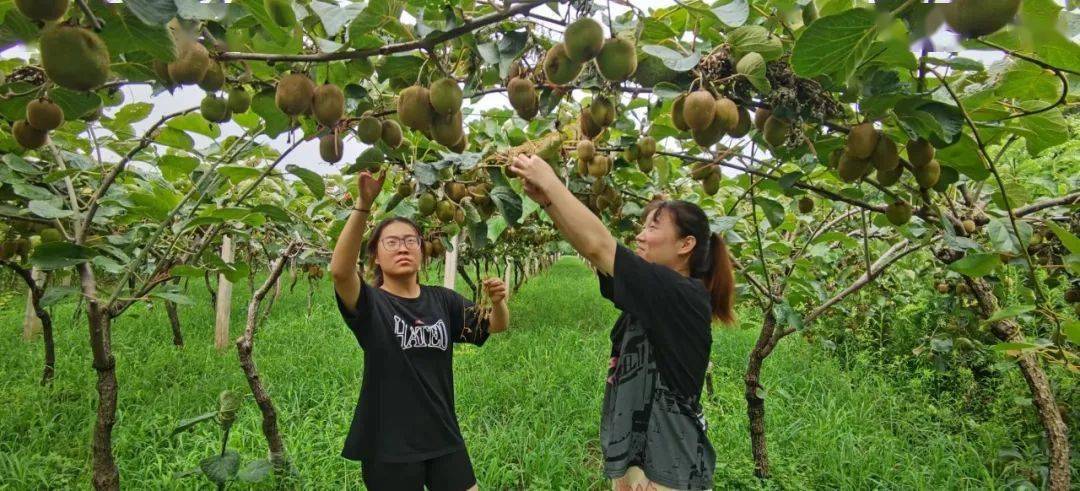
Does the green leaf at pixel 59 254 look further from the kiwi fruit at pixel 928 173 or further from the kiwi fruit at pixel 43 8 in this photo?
the kiwi fruit at pixel 928 173

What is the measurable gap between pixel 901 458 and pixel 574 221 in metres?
3.21

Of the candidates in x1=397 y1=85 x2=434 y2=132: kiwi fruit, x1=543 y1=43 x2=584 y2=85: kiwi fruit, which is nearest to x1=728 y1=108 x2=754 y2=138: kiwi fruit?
x1=543 y1=43 x2=584 y2=85: kiwi fruit

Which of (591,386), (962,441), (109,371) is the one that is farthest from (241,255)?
(962,441)

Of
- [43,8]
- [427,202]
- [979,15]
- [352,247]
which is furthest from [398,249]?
[979,15]

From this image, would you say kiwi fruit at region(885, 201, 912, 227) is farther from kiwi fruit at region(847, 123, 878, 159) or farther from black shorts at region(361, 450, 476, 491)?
black shorts at region(361, 450, 476, 491)

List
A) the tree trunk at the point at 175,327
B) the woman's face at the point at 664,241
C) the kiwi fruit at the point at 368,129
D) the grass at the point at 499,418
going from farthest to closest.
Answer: the tree trunk at the point at 175,327
the grass at the point at 499,418
the woman's face at the point at 664,241
the kiwi fruit at the point at 368,129

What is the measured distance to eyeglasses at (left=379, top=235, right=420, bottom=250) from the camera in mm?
2195

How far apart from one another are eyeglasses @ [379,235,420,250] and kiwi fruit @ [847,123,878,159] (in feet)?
5.26

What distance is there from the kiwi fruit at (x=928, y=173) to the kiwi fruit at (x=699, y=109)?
1.50 feet

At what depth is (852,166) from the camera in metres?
1.09

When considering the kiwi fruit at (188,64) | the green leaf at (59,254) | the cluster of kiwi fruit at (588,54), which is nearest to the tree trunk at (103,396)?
the green leaf at (59,254)

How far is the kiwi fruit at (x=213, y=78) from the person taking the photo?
91 cm

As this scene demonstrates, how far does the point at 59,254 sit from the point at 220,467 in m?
1.25

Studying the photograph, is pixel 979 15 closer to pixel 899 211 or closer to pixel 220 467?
pixel 899 211
